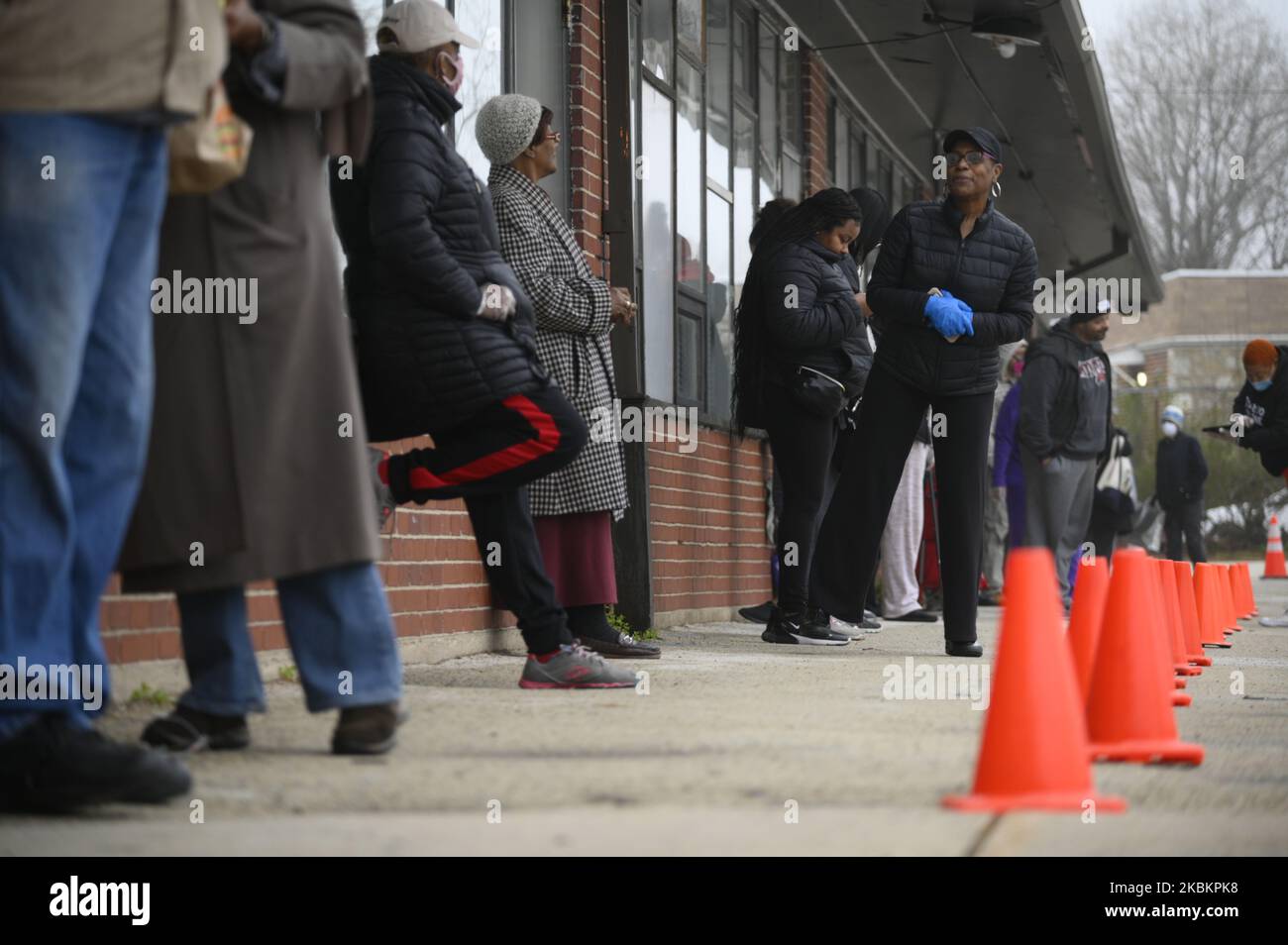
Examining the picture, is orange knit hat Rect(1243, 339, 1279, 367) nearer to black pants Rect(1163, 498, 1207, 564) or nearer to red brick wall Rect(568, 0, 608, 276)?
red brick wall Rect(568, 0, 608, 276)

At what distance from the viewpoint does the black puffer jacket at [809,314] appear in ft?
29.4

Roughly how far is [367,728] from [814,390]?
5083mm

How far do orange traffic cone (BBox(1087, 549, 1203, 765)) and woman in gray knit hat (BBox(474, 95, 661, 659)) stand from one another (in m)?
2.49

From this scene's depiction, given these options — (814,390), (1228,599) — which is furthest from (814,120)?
(814,390)

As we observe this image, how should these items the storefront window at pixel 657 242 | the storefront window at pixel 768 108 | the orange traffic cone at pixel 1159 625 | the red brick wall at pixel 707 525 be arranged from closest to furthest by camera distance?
the orange traffic cone at pixel 1159 625 < the red brick wall at pixel 707 525 < the storefront window at pixel 657 242 < the storefront window at pixel 768 108

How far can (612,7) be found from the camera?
9.34 m

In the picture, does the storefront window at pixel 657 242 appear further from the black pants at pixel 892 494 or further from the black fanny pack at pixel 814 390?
the black pants at pixel 892 494

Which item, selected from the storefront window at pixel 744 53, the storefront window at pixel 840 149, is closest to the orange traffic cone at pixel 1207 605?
the storefront window at pixel 744 53

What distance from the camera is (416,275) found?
5.28 meters

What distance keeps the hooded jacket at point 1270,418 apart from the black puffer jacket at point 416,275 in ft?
24.2

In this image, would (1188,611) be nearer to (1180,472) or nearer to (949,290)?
(949,290)

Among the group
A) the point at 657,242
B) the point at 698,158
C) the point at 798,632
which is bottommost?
the point at 798,632
